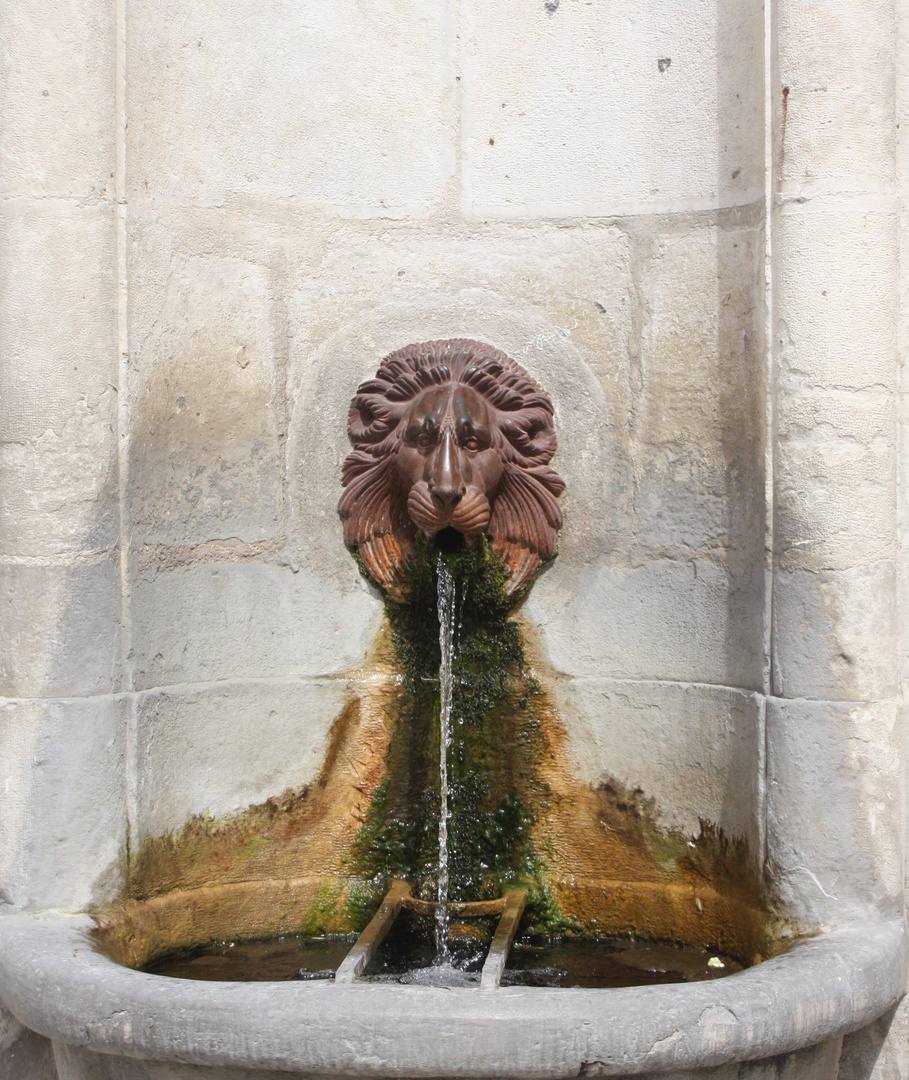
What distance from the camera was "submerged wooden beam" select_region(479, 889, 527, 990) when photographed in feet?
5.46

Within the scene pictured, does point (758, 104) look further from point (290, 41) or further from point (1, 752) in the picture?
point (1, 752)

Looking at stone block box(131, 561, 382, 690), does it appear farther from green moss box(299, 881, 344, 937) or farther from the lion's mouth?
green moss box(299, 881, 344, 937)

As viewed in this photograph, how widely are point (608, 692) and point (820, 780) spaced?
49cm


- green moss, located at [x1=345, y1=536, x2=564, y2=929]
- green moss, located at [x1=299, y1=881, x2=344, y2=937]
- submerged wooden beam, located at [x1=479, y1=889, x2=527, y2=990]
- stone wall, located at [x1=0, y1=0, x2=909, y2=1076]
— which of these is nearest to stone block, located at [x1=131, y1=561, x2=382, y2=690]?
stone wall, located at [x1=0, y1=0, x2=909, y2=1076]

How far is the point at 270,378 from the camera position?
2217 millimetres

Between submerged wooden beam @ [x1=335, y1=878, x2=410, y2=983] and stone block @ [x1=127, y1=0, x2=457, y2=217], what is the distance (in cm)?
125

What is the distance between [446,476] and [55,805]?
0.81m

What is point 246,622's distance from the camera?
2.17m

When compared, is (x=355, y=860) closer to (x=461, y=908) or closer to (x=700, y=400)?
(x=461, y=908)

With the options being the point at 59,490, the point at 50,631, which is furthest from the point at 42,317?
the point at 50,631

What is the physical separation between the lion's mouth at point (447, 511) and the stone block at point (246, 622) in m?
0.24

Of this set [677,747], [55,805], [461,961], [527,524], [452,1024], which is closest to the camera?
[452,1024]

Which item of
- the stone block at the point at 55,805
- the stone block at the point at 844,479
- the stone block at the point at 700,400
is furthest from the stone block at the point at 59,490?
the stone block at the point at 844,479

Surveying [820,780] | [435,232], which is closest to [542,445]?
[435,232]
